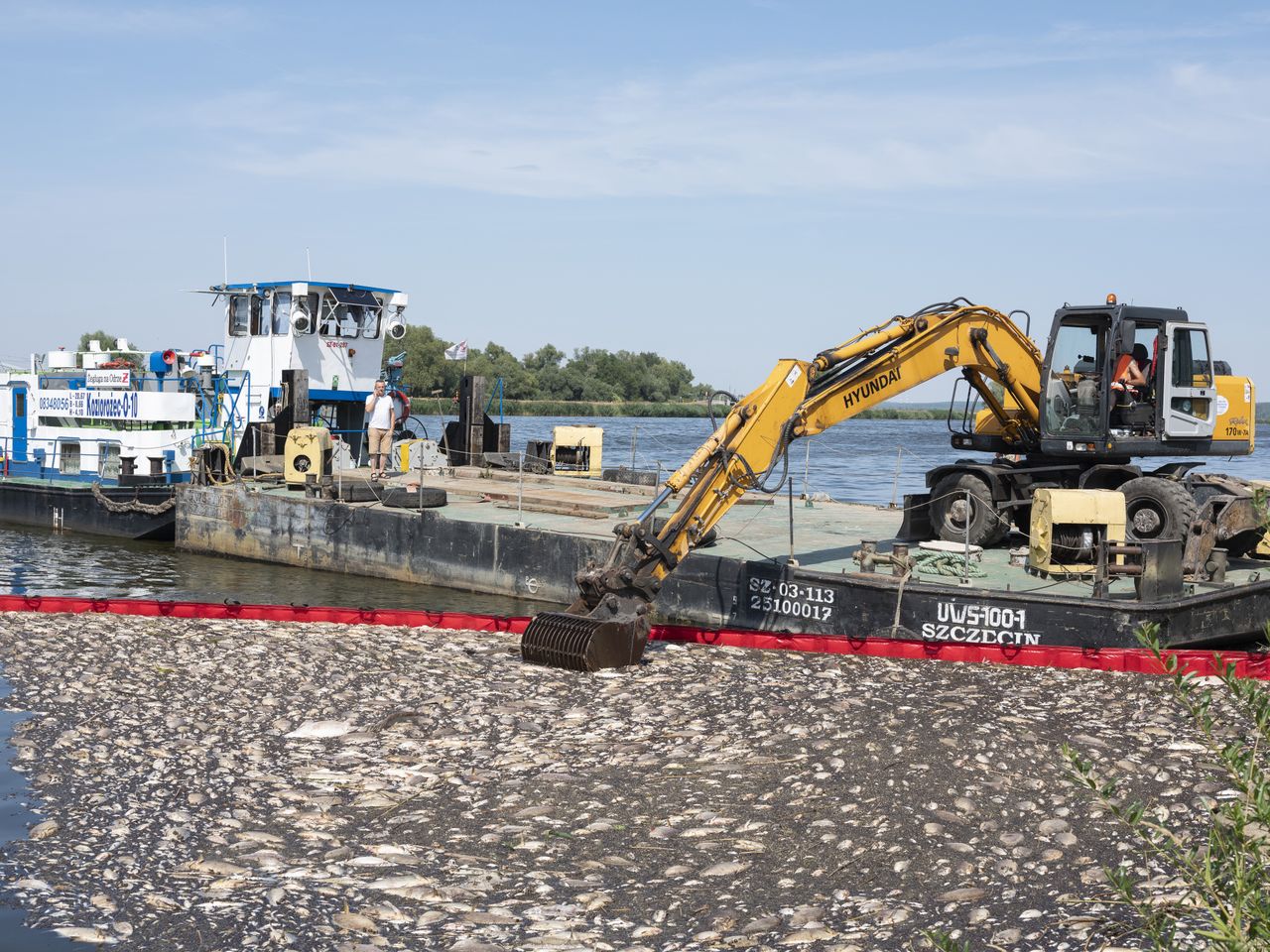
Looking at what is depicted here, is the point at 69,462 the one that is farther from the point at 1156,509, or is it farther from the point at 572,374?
the point at 572,374

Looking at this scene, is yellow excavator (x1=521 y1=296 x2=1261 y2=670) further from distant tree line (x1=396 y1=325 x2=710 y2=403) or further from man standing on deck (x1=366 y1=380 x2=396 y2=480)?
distant tree line (x1=396 y1=325 x2=710 y2=403)

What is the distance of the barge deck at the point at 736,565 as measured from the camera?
14203 mm

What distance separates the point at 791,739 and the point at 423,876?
3.77 meters

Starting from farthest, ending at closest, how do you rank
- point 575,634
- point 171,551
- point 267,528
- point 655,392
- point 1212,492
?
point 655,392 < point 171,551 < point 267,528 < point 1212,492 < point 575,634

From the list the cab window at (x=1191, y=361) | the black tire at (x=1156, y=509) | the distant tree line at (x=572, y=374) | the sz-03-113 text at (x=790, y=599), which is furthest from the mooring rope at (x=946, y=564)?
the distant tree line at (x=572, y=374)

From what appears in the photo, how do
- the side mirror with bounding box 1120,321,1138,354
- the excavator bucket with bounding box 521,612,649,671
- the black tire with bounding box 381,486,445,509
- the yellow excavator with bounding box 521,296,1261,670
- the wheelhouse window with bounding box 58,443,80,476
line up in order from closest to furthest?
the excavator bucket with bounding box 521,612,649,671
the yellow excavator with bounding box 521,296,1261,670
the side mirror with bounding box 1120,321,1138,354
the black tire with bounding box 381,486,445,509
the wheelhouse window with bounding box 58,443,80,476

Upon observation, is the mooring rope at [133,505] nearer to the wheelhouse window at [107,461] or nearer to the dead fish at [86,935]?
the wheelhouse window at [107,461]

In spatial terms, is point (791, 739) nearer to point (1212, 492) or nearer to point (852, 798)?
point (852, 798)

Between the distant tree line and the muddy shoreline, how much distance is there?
95565 mm

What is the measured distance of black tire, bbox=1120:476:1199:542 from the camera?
1530 cm

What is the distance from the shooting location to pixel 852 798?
8.95 m

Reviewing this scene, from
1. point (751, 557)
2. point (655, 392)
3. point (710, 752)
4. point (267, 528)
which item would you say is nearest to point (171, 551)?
point (267, 528)

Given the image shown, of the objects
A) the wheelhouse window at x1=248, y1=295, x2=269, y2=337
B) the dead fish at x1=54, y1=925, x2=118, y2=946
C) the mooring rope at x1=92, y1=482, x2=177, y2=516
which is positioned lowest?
the dead fish at x1=54, y1=925, x2=118, y2=946

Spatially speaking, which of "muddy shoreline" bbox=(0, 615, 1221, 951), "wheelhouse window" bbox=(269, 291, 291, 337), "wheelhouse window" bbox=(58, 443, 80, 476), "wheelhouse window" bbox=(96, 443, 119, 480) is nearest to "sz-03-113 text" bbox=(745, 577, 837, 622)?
"muddy shoreline" bbox=(0, 615, 1221, 951)
